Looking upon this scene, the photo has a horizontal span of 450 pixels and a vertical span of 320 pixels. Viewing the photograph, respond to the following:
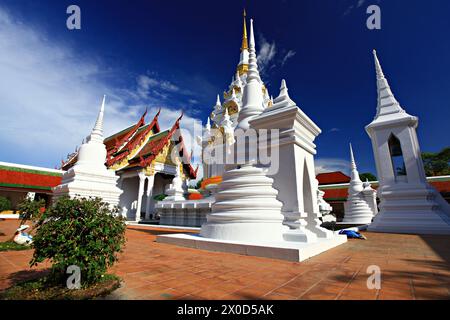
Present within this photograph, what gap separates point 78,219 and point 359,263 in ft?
11.4

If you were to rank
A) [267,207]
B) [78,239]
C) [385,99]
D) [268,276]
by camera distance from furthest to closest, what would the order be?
[385,99] → [267,207] → [268,276] → [78,239]

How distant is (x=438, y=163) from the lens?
27.1 metres

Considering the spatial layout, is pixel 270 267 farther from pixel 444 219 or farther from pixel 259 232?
pixel 444 219

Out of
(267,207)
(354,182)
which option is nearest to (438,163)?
(354,182)

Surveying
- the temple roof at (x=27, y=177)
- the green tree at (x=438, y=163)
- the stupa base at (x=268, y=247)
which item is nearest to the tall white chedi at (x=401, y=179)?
the stupa base at (x=268, y=247)

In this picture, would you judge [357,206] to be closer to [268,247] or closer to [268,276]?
[268,247]

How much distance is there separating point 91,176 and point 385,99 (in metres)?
12.2

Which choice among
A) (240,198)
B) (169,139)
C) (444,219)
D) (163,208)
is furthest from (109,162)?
(444,219)

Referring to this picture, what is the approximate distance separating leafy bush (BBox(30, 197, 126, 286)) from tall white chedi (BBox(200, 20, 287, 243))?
2.38 m

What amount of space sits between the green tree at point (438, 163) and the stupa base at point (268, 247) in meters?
31.3

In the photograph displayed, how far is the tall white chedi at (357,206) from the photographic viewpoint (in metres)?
12.6

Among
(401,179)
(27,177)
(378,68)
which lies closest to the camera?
(401,179)

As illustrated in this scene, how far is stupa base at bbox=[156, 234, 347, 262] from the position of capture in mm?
3240

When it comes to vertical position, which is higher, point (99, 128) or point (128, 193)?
point (99, 128)
